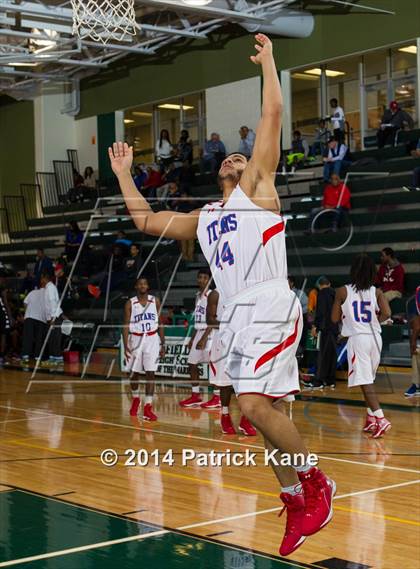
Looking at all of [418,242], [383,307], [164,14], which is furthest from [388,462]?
[164,14]

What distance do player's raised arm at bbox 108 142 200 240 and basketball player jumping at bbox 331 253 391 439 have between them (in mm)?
6117

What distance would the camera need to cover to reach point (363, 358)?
33.8ft

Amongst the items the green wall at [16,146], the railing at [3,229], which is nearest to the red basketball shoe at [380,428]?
the green wall at [16,146]

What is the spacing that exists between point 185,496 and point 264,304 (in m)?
4.23

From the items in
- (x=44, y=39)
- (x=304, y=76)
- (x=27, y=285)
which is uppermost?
(x=44, y=39)

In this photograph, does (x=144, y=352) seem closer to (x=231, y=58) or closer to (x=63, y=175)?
(x=231, y=58)

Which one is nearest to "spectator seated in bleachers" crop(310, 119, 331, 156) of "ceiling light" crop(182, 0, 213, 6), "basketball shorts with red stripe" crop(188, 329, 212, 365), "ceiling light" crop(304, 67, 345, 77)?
"ceiling light" crop(304, 67, 345, 77)

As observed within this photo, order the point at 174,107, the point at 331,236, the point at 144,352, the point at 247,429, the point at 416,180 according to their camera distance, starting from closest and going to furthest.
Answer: the point at 247,429 → the point at 144,352 → the point at 416,180 → the point at 331,236 → the point at 174,107

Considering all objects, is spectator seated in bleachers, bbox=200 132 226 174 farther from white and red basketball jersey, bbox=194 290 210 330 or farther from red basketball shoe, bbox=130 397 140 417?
red basketball shoe, bbox=130 397 140 417

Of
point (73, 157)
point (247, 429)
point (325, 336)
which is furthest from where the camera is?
point (73, 157)

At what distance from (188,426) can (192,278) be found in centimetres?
841

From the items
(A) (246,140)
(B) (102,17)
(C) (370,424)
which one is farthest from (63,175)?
(C) (370,424)

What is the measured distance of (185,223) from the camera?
4.21m

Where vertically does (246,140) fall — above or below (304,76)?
below
